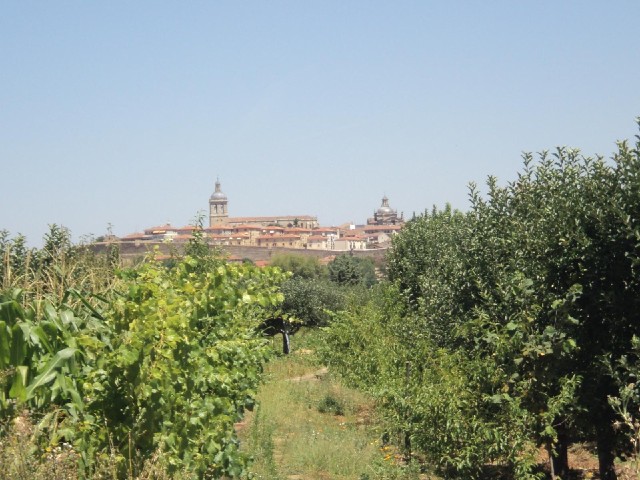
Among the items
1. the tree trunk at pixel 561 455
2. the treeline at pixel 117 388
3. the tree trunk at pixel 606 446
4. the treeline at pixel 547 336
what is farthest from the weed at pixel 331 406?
the treeline at pixel 117 388

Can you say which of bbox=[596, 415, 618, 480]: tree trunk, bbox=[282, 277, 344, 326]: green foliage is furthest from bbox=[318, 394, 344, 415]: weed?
bbox=[282, 277, 344, 326]: green foliage

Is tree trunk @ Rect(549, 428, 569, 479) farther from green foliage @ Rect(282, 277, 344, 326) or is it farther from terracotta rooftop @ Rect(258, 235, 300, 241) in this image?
terracotta rooftop @ Rect(258, 235, 300, 241)

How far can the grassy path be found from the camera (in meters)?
9.38

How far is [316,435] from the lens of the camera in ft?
39.9

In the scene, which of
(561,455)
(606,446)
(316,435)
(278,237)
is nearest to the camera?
(606,446)

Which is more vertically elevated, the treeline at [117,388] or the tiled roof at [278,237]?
the tiled roof at [278,237]

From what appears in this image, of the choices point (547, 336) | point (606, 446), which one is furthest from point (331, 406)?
point (547, 336)

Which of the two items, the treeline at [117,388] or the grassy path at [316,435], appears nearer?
the treeline at [117,388]

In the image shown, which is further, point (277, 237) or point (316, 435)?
point (277, 237)

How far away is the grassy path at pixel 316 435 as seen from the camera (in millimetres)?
9375

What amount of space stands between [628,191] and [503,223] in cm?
258

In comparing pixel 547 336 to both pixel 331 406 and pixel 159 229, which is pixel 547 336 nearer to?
pixel 331 406

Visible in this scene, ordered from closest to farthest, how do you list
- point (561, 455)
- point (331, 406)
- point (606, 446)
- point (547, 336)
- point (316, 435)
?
1. point (547, 336)
2. point (606, 446)
3. point (561, 455)
4. point (316, 435)
5. point (331, 406)

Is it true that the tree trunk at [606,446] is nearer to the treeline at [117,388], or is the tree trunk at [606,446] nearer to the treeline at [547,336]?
the treeline at [547,336]
